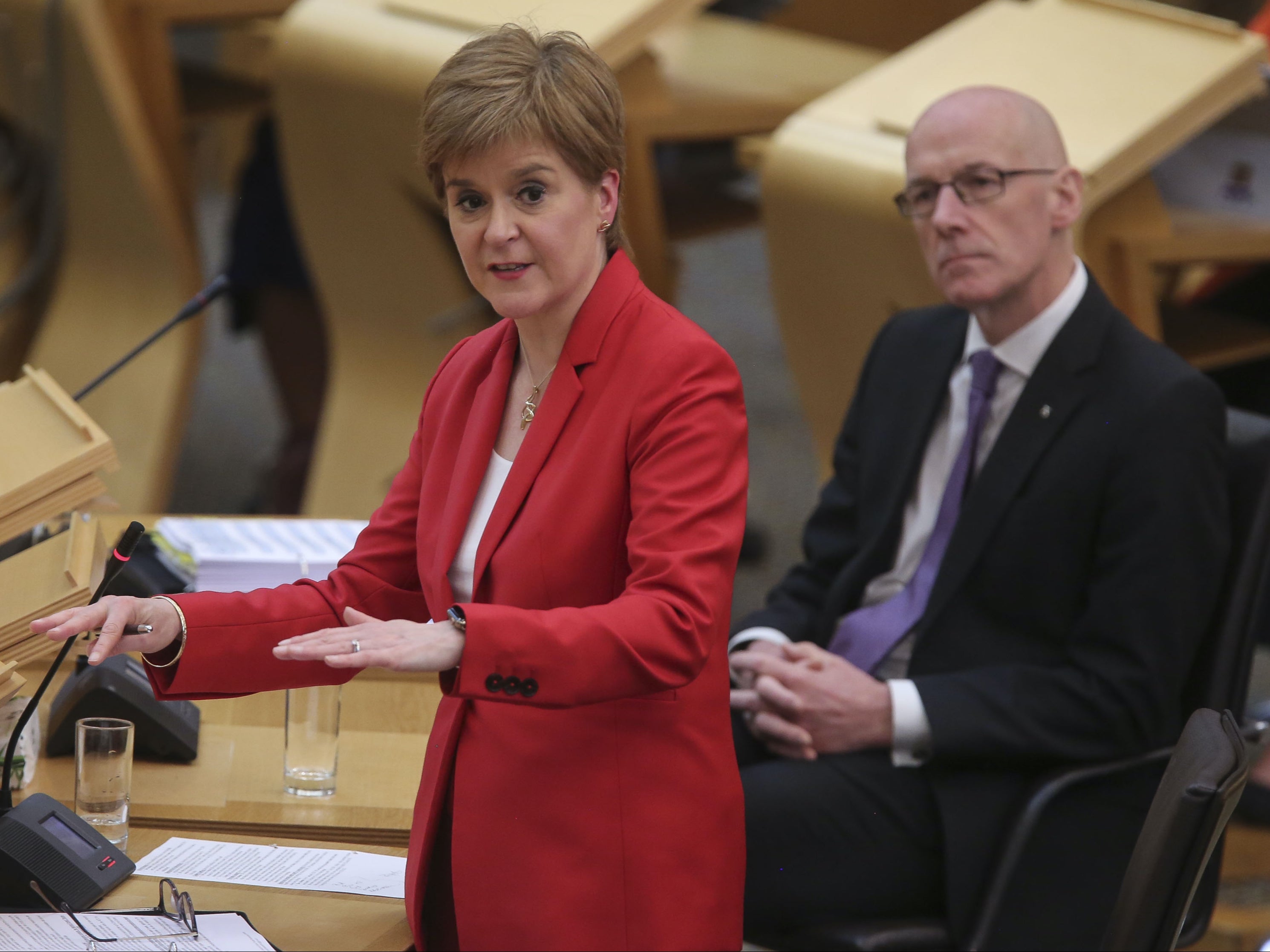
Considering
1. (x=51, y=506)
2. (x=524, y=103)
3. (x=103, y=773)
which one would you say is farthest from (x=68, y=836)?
(x=524, y=103)

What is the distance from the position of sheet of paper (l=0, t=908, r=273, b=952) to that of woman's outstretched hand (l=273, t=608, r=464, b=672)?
0.28 meters

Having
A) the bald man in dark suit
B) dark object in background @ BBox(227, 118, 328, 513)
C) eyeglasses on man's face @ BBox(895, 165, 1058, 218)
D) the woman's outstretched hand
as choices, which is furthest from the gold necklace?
dark object in background @ BBox(227, 118, 328, 513)

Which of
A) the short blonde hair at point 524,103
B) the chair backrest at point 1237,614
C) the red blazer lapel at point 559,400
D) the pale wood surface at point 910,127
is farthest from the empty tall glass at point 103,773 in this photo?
the pale wood surface at point 910,127

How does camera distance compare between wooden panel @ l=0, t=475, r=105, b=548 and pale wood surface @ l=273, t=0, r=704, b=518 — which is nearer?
wooden panel @ l=0, t=475, r=105, b=548

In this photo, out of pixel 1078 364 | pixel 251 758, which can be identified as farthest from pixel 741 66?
pixel 251 758

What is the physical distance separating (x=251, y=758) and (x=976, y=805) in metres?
0.97

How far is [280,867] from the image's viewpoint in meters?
1.58

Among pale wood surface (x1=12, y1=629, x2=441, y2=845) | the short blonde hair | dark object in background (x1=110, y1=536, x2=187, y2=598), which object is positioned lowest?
pale wood surface (x1=12, y1=629, x2=441, y2=845)

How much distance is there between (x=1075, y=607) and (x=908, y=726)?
11.4 inches

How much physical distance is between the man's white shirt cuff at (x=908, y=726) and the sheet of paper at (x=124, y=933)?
1075 millimetres

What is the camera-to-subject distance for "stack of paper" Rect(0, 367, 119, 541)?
168 cm

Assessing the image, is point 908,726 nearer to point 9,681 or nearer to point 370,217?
point 9,681

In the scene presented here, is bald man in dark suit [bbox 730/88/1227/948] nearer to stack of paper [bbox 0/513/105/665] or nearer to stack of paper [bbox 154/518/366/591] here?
stack of paper [bbox 154/518/366/591]

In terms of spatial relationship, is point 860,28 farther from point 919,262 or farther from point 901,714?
point 901,714
